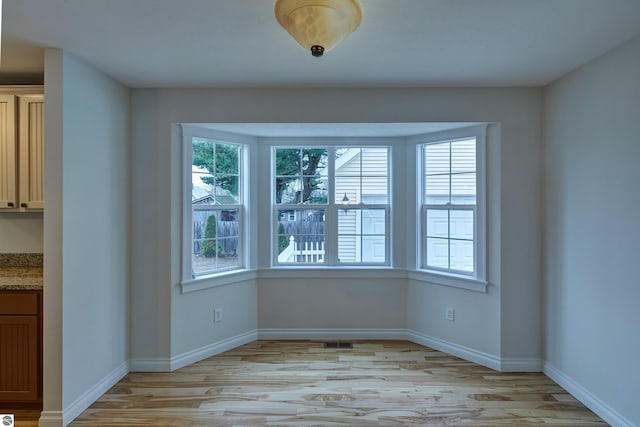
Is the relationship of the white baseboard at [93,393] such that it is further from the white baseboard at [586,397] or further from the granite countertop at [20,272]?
the white baseboard at [586,397]

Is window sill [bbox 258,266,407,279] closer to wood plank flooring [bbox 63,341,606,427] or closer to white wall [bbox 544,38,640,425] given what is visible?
wood plank flooring [bbox 63,341,606,427]

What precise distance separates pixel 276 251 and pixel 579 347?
2756 millimetres

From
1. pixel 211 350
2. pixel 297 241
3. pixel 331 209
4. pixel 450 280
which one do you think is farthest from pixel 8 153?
pixel 450 280

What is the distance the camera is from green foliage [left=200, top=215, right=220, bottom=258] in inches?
145

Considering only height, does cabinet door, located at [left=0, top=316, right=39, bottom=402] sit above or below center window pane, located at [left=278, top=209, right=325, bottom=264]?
below

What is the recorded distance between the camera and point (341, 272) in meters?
4.03

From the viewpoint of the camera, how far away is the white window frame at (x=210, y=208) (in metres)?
3.42

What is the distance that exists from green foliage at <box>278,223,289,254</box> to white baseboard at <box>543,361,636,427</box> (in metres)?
2.60

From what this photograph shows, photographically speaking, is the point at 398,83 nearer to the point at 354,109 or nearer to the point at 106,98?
the point at 354,109

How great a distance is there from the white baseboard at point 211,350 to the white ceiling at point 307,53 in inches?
92.5

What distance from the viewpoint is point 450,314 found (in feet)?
12.0

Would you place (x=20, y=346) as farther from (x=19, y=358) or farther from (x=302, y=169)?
(x=302, y=169)

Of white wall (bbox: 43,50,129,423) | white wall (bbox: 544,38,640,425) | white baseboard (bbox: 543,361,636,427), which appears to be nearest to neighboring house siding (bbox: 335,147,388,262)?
white wall (bbox: 544,38,640,425)

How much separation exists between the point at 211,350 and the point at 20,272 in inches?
65.5
